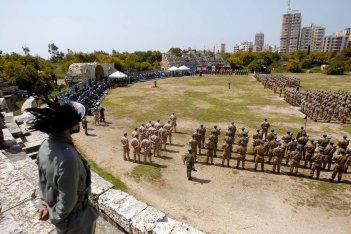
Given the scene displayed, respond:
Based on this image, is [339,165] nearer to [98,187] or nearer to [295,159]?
[295,159]

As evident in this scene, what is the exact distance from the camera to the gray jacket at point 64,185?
96.7 inches

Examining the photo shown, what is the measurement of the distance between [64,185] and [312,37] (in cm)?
17286

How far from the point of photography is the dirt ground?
26.0 feet

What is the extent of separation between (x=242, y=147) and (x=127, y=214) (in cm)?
743

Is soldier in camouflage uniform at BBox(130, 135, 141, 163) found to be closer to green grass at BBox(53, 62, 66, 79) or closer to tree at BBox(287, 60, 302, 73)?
green grass at BBox(53, 62, 66, 79)

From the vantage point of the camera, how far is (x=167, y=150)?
44.1 feet

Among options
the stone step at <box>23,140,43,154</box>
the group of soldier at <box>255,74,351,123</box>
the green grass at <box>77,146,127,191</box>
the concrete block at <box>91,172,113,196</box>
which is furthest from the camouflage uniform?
the group of soldier at <box>255,74,351,123</box>

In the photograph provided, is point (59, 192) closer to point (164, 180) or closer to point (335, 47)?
point (164, 180)

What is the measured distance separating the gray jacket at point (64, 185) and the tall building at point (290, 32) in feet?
534

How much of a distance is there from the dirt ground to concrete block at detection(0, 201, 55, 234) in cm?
451

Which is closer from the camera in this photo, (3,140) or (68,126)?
(68,126)

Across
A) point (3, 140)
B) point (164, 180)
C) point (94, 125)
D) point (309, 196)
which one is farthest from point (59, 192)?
point (94, 125)

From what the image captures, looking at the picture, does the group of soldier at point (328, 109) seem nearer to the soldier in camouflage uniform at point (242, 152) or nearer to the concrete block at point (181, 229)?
the soldier in camouflage uniform at point (242, 152)

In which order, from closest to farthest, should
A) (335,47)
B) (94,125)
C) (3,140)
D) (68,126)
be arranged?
(68,126), (3,140), (94,125), (335,47)
